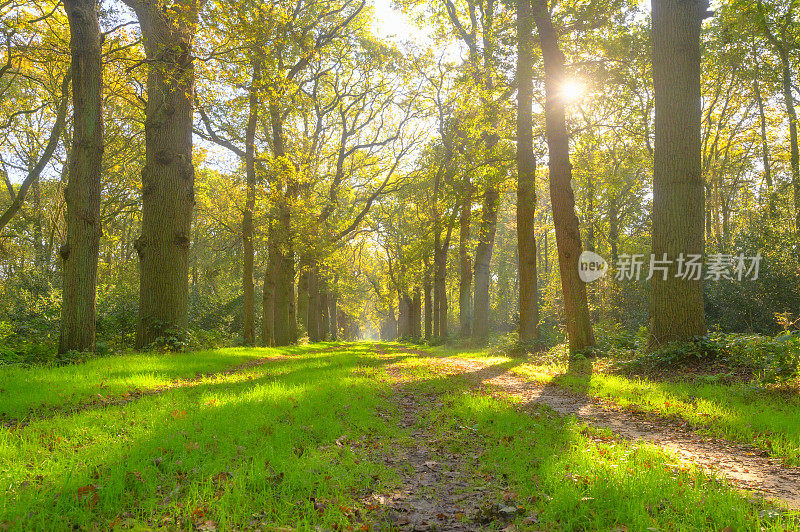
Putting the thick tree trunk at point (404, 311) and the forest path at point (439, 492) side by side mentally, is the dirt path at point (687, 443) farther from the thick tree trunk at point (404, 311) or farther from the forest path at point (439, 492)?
the thick tree trunk at point (404, 311)

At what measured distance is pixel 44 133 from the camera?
2180 centimetres

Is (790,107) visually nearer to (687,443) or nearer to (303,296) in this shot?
(687,443)

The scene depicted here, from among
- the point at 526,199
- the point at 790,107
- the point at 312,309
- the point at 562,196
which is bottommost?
the point at 312,309

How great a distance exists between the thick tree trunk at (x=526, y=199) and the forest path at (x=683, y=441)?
668cm

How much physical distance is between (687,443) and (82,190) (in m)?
10.8

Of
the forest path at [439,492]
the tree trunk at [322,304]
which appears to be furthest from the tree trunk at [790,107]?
the tree trunk at [322,304]

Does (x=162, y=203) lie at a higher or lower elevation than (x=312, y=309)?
higher

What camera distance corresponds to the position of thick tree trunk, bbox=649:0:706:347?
9.61 meters

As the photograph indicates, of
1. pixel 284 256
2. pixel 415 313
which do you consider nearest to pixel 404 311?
pixel 415 313

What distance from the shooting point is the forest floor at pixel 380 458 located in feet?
9.23

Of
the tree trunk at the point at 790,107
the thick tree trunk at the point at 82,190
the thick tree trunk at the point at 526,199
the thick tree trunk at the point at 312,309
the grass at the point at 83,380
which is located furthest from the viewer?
the thick tree trunk at the point at 312,309

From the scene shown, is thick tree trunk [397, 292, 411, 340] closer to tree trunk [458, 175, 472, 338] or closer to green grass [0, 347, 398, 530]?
tree trunk [458, 175, 472, 338]

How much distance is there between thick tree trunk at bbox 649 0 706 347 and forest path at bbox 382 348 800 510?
11.7ft

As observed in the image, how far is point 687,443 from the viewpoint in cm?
466
